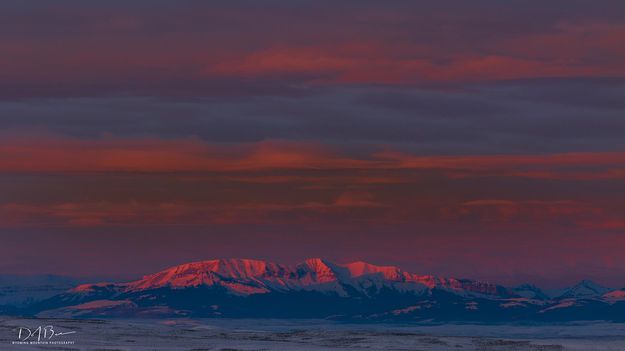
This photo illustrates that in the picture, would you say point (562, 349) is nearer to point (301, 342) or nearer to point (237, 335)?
point (301, 342)

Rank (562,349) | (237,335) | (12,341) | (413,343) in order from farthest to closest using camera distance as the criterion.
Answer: (237,335)
(413,343)
(562,349)
(12,341)

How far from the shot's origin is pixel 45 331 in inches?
5527

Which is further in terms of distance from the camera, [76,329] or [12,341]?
[76,329]

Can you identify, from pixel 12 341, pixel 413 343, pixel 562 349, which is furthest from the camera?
pixel 413 343

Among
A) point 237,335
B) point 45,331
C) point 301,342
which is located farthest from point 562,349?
point 45,331

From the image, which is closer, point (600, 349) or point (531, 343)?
point (600, 349)

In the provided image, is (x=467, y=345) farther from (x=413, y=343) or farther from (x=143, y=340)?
(x=143, y=340)

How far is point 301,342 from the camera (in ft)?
472

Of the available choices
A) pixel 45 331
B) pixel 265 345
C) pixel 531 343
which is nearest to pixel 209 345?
pixel 265 345

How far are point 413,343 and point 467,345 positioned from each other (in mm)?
6956

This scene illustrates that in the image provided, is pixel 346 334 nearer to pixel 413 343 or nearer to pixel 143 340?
pixel 413 343

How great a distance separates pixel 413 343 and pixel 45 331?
137ft

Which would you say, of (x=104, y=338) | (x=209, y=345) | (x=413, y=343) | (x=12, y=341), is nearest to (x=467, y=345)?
(x=413, y=343)

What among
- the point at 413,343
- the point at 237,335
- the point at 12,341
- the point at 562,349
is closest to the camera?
the point at 12,341
